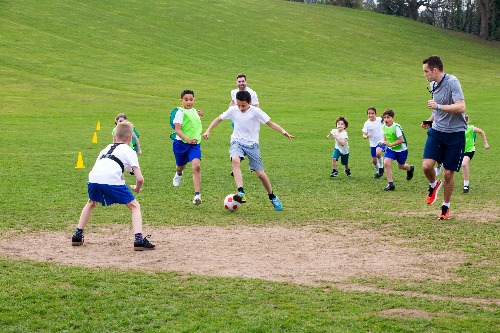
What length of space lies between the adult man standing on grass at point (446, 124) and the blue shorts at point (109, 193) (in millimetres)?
4257

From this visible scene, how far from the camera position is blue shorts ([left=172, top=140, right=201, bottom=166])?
12.8 meters

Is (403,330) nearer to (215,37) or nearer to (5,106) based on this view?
(5,106)

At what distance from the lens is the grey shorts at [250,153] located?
1181 cm

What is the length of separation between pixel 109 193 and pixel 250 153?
371 cm

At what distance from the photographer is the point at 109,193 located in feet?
28.1

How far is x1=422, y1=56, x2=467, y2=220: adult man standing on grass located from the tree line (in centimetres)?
6691

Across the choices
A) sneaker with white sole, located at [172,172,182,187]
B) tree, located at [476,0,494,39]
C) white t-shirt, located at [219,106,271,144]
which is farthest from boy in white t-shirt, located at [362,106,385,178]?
tree, located at [476,0,494,39]

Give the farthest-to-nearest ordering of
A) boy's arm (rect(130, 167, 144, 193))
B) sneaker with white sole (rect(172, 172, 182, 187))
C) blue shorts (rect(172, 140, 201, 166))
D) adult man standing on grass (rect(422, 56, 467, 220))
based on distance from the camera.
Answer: sneaker with white sole (rect(172, 172, 182, 187)), blue shorts (rect(172, 140, 201, 166)), adult man standing on grass (rect(422, 56, 467, 220)), boy's arm (rect(130, 167, 144, 193))

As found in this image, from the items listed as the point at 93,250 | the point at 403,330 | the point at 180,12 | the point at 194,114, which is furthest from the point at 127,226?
the point at 180,12

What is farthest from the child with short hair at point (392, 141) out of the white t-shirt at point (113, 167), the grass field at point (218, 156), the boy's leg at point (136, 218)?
the white t-shirt at point (113, 167)

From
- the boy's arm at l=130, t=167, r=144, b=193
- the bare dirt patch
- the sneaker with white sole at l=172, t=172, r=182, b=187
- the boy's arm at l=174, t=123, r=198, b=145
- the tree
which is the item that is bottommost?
the bare dirt patch

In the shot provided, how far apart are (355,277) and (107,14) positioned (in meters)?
55.7

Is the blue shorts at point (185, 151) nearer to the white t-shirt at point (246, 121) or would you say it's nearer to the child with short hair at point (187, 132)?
the child with short hair at point (187, 132)

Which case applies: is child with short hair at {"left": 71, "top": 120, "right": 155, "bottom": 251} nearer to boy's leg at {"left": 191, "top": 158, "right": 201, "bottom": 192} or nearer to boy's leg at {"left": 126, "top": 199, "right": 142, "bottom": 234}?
boy's leg at {"left": 126, "top": 199, "right": 142, "bottom": 234}
